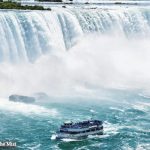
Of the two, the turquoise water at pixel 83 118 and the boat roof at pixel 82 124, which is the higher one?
the boat roof at pixel 82 124

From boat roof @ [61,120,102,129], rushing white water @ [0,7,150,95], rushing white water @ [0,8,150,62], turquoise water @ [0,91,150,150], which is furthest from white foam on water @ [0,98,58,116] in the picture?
rushing white water @ [0,8,150,62]

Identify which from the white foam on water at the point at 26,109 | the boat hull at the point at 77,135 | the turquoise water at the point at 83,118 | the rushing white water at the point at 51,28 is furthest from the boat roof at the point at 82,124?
the rushing white water at the point at 51,28

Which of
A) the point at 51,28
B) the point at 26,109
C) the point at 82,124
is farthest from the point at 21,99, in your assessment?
the point at 51,28

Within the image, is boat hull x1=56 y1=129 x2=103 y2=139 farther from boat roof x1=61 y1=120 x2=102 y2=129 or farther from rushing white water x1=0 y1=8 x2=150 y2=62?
rushing white water x1=0 y1=8 x2=150 y2=62

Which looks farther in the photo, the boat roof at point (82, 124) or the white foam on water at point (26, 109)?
the white foam on water at point (26, 109)

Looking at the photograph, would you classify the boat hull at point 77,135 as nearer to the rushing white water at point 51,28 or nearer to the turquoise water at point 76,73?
the turquoise water at point 76,73

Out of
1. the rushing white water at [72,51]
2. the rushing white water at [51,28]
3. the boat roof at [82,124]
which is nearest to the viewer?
the boat roof at [82,124]

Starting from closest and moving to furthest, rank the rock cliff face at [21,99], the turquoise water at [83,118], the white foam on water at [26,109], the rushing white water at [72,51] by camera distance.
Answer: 1. the turquoise water at [83,118]
2. the white foam on water at [26,109]
3. the rock cliff face at [21,99]
4. the rushing white water at [72,51]
